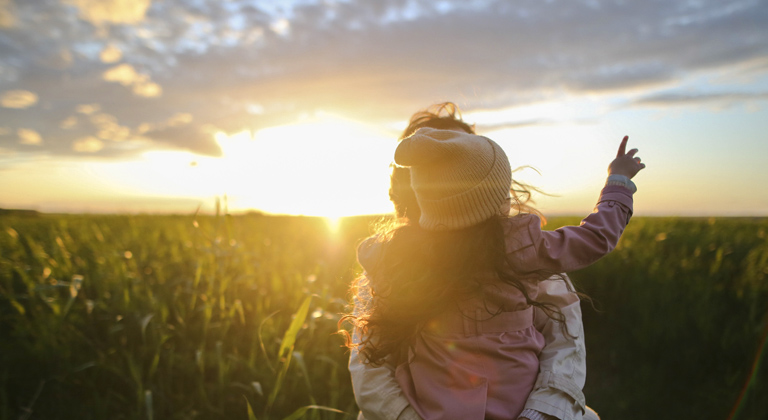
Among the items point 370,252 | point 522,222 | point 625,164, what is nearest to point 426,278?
point 370,252

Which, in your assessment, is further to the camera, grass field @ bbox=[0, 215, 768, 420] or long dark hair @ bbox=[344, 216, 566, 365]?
grass field @ bbox=[0, 215, 768, 420]

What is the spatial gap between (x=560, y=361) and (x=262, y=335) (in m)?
2.11

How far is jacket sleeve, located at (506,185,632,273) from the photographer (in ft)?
4.91

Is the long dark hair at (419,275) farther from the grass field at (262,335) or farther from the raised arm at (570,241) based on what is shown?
the grass field at (262,335)

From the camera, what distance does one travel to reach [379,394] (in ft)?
5.16

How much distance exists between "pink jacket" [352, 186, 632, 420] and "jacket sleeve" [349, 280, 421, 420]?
39mm

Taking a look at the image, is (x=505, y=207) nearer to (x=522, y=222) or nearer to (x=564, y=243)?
(x=522, y=222)

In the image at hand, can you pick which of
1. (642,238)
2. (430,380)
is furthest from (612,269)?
(430,380)

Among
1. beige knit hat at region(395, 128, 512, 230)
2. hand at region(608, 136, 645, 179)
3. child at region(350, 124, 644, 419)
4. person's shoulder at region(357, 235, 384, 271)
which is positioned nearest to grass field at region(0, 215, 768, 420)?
person's shoulder at region(357, 235, 384, 271)

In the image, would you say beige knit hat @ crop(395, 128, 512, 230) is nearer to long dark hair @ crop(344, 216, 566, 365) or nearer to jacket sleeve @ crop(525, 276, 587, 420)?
long dark hair @ crop(344, 216, 566, 365)

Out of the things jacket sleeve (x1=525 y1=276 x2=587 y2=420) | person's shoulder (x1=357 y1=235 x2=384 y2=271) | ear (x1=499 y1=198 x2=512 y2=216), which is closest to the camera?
jacket sleeve (x1=525 y1=276 x2=587 y2=420)

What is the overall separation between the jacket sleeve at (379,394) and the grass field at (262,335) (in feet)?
1.79

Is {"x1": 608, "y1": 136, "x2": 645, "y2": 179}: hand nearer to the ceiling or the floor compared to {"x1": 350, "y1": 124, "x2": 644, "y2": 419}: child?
nearer to the ceiling

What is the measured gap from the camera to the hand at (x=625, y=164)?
64.2 inches
